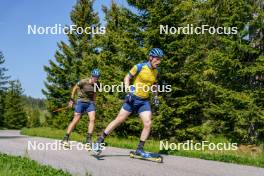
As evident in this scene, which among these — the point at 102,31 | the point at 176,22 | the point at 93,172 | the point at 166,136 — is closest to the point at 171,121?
the point at 166,136

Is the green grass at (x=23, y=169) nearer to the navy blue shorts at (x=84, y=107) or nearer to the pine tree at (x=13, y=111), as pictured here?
the navy blue shorts at (x=84, y=107)

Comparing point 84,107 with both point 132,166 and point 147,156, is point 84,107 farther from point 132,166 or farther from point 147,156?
point 132,166

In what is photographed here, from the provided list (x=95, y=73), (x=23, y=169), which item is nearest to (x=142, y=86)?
(x=95, y=73)

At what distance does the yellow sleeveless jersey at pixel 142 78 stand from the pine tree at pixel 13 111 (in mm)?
56741

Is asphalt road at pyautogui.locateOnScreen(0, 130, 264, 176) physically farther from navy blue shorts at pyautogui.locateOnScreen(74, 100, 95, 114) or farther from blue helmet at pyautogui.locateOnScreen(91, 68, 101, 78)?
blue helmet at pyautogui.locateOnScreen(91, 68, 101, 78)

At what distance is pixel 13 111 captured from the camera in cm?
6394

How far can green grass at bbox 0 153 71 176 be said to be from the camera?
6.78 m

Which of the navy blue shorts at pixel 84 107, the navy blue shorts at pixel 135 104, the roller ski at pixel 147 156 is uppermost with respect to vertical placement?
the navy blue shorts at pixel 84 107

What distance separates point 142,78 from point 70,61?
32859 millimetres

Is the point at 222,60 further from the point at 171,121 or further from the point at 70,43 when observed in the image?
the point at 70,43

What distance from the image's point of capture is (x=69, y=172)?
722cm

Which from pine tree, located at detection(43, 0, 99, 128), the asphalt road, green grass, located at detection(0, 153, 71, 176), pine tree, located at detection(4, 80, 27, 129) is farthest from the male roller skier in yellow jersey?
pine tree, located at detection(4, 80, 27, 129)

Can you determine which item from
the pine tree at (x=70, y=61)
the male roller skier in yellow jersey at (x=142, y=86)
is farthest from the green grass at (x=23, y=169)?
the pine tree at (x=70, y=61)

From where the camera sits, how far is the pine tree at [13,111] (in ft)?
207
